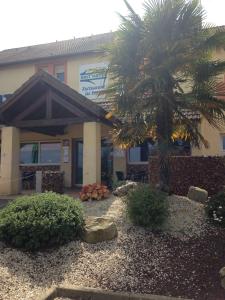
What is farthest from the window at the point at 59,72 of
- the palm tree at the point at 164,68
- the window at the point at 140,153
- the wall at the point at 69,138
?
the palm tree at the point at 164,68

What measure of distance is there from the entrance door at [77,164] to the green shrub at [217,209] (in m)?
9.52

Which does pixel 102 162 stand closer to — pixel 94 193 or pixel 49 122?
pixel 49 122

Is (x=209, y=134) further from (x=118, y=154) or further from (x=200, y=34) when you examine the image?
(x=200, y=34)

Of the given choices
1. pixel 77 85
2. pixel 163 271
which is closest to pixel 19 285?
pixel 163 271

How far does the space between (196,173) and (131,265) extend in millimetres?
5406

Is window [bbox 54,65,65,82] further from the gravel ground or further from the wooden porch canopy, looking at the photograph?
the gravel ground

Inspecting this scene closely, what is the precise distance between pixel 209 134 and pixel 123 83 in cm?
736

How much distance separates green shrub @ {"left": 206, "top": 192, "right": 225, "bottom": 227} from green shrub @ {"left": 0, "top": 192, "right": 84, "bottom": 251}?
3.04 m

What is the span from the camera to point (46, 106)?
14.1m

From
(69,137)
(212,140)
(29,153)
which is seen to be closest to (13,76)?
(29,153)

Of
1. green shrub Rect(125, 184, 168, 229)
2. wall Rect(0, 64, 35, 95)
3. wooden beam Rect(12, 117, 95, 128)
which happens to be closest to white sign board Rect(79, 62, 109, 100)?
wall Rect(0, 64, 35, 95)

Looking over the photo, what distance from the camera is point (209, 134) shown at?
16.0 m

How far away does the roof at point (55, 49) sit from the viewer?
20.4m

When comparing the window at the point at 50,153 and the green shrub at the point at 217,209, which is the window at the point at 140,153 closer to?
the window at the point at 50,153
